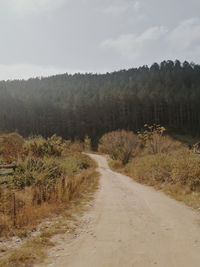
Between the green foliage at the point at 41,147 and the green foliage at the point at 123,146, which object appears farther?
the green foliage at the point at 123,146

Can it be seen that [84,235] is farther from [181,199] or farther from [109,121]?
[109,121]

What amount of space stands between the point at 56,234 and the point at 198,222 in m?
3.68

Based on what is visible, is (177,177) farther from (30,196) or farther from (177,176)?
(30,196)

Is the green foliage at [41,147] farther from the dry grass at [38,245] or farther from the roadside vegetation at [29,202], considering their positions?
the dry grass at [38,245]

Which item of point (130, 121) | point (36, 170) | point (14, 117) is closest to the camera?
point (36, 170)

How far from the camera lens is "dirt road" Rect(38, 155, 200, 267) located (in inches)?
177

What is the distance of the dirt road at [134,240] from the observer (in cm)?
451

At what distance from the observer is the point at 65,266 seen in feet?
14.2

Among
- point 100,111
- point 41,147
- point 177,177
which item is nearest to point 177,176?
point 177,177

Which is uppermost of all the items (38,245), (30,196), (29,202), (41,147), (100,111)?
(100,111)

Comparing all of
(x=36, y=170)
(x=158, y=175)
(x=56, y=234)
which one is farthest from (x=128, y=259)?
(x=158, y=175)

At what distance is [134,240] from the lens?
5.50 meters

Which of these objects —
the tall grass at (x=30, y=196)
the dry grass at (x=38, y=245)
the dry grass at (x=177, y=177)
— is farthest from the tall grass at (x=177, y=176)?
the dry grass at (x=38, y=245)

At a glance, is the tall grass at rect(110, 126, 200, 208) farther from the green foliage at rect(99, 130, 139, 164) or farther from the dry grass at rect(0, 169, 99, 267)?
the green foliage at rect(99, 130, 139, 164)
